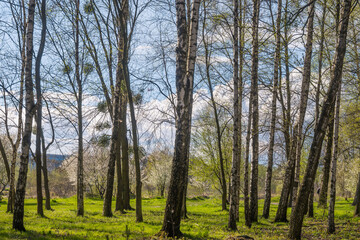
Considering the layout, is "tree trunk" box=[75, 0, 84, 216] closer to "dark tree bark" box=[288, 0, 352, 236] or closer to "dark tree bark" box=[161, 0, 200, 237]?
"dark tree bark" box=[161, 0, 200, 237]

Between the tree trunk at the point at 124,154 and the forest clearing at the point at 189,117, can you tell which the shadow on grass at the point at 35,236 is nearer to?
the forest clearing at the point at 189,117

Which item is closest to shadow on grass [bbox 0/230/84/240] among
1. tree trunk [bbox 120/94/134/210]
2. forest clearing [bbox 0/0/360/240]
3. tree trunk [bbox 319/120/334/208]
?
forest clearing [bbox 0/0/360/240]

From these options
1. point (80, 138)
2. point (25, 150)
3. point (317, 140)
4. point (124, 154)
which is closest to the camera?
point (317, 140)

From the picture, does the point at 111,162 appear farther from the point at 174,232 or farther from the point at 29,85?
the point at 174,232

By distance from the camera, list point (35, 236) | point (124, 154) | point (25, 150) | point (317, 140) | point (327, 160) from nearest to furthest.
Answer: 1. point (35, 236)
2. point (317, 140)
3. point (25, 150)
4. point (327, 160)
5. point (124, 154)

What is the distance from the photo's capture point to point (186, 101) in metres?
7.19

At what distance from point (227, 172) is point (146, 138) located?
14.3 m

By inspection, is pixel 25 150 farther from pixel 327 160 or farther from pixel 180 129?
pixel 327 160

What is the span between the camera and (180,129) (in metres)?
7.04

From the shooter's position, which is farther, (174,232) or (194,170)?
(194,170)

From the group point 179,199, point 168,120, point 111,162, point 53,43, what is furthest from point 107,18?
point 179,199

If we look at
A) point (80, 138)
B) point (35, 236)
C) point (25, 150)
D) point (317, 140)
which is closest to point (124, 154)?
point (80, 138)

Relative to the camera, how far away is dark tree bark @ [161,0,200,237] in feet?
22.6

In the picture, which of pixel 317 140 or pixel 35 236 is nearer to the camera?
pixel 35 236
